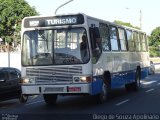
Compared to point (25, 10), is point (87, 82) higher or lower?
lower

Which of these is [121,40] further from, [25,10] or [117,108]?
[25,10]

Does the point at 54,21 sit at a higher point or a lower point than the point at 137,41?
higher

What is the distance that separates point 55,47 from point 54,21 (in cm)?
95

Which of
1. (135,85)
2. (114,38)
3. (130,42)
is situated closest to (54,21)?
(114,38)

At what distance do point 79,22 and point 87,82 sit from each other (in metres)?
2.03

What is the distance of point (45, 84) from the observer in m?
15.7

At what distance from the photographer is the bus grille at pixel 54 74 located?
1549 centimetres

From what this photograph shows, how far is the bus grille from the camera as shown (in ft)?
50.8

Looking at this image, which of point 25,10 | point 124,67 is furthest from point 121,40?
point 25,10

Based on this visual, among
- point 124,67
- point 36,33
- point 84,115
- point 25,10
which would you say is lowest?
point 84,115

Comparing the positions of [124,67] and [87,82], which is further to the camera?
[124,67]

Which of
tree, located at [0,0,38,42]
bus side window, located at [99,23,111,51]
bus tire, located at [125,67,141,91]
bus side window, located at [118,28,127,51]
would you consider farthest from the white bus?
tree, located at [0,0,38,42]

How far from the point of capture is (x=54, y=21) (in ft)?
52.6

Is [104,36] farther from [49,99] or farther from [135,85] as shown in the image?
[135,85]
